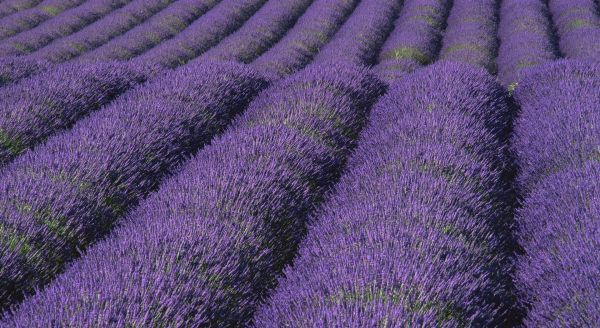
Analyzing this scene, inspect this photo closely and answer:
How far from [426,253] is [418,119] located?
180 centimetres

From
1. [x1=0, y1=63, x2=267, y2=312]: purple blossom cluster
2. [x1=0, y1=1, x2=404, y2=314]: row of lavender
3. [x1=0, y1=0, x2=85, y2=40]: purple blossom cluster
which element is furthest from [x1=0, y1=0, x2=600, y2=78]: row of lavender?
[x1=0, y1=1, x2=404, y2=314]: row of lavender

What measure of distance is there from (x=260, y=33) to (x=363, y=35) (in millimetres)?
2185

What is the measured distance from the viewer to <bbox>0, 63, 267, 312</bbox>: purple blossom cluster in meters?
3.45

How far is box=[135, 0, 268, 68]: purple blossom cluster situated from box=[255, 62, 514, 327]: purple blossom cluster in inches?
230

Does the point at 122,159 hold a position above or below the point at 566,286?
above

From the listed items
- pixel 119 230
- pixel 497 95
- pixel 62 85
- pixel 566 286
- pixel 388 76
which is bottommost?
pixel 388 76

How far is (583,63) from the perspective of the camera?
211 inches

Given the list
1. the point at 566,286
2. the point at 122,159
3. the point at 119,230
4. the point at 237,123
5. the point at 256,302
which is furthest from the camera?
the point at 237,123

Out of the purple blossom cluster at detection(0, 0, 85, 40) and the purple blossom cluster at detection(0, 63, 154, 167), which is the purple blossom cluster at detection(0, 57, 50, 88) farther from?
the purple blossom cluster at detection(0, 0, 85, 40)

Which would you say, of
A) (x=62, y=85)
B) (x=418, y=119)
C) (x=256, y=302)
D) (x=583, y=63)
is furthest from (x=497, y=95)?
(x=62, y=85)

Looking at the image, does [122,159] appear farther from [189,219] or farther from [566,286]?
[566,286]

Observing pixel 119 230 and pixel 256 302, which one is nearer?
pixel 256 302

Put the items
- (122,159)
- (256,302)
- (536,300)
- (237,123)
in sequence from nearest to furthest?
1. (536,300)
2. (256,302)
3. (122,159)
4. (237,123)

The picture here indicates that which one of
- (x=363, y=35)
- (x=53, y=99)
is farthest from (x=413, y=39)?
→ (x=53, y=99)
